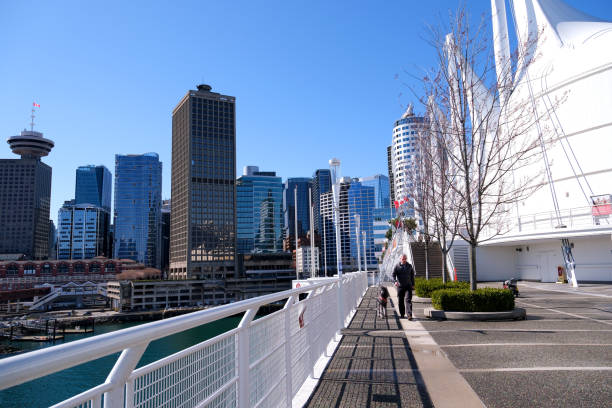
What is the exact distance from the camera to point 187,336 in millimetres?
66562

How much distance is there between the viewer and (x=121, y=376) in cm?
188

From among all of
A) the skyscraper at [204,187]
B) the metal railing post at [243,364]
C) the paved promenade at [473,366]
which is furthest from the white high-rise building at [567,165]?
the skyscraper at [204,187]

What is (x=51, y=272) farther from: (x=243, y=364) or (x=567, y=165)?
(x=243, y=364)

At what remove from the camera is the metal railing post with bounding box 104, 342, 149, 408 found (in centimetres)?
184

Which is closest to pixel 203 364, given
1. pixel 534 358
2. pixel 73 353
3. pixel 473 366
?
pixel 73 353

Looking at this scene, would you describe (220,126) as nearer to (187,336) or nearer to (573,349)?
(187,336)

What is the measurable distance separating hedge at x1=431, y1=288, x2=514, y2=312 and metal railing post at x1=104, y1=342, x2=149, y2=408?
11622 millimetres

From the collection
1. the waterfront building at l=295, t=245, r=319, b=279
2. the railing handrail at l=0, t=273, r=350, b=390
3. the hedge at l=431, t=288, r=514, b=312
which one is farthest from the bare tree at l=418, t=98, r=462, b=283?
the waterfront building at l=295, t=245, r=319, b=279

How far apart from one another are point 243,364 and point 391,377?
11.0 feet

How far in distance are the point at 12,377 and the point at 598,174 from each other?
40.1 metres

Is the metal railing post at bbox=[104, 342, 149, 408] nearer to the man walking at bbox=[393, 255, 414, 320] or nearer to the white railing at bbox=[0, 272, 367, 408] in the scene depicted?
the white railing at bbox=[0, 272, 367, 408]

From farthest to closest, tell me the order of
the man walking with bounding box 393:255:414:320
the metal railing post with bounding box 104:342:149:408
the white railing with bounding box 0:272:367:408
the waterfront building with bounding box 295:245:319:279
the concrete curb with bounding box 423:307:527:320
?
the waterfront building with bounding box 295:245:319:279 < the man walking with bounding box 393:255:414:320 < the concrete curb with bounding box 423:307:527:320 < the metal railing post with bounding box 104:342:149:408 < the white railing with bounding box 0:272:367:408

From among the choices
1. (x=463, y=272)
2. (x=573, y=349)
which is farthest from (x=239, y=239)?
(x=573, y=349)

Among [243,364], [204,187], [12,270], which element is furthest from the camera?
[204,187]
